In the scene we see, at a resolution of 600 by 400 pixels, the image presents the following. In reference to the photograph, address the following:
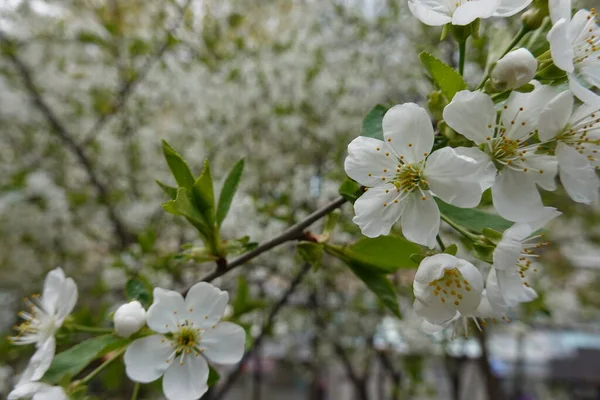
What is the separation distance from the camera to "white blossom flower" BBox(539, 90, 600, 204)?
0.58 metres

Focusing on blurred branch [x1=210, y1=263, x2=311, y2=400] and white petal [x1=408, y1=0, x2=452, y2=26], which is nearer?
white petal [x1=408, y1=0, x2=452, y2=26]

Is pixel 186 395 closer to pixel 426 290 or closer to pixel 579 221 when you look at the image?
pixel 426 290

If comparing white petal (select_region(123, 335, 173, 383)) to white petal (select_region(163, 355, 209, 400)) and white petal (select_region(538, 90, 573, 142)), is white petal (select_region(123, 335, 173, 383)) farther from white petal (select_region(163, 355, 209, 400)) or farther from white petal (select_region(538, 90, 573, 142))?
white petal (select_region(538, 90, 573, 142))

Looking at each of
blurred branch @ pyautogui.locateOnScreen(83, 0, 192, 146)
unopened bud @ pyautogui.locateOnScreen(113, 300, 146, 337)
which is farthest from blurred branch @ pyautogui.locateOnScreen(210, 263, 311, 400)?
blurred branch @ pyautogui.locateOnScreen(83, 0, 192, 146)

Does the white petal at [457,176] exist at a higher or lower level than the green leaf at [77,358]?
lower

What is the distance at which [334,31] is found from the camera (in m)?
3.19

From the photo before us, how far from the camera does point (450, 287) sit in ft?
1.88

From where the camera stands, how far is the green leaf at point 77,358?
0.69 metres

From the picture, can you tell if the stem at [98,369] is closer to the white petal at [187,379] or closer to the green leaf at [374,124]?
the white petal at [187,379]

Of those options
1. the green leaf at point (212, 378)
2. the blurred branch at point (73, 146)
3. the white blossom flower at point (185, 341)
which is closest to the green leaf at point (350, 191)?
the white blossom flower at point (185, 341)

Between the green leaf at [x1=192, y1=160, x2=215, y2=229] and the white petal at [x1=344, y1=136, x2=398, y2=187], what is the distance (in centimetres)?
21

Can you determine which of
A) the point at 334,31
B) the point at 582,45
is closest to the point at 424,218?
the point at 582,45

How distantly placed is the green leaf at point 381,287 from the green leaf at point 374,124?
0.68ft

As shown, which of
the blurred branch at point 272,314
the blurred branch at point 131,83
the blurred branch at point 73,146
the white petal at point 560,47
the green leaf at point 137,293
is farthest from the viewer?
the blurred branch at point 131,83
